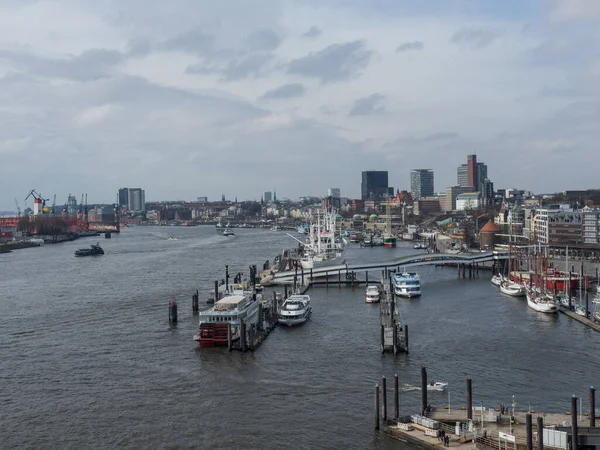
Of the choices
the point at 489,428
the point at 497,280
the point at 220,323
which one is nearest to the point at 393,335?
the point at 220,323

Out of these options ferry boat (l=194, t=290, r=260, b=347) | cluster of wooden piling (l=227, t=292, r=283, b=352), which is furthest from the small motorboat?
ferry boat (l=194, t=290, r=260, b=347)

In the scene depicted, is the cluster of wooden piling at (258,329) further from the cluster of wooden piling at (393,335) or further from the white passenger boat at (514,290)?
the white passenger boat at (514,290)

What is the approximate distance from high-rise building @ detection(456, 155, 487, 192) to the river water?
137695 mm

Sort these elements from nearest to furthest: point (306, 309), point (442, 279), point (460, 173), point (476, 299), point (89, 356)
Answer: point (89, 356)
point (306, 309)
point (476, 299)
point (442, 279)
point (460, 173)

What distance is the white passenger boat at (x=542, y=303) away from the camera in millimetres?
24875

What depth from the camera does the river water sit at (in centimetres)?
1385

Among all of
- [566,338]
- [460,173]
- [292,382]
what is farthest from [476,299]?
[460,173]

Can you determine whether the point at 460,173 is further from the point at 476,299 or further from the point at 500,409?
the point at 500,409

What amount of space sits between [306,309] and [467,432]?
42.7 ft

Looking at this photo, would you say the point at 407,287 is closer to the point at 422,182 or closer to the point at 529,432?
the point at 529,432

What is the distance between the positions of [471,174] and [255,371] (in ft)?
499

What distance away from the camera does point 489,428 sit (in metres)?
12.3

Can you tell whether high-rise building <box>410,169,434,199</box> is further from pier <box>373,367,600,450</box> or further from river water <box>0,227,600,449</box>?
pier <box>373,367,600,450</box>

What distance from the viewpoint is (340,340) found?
21.1 meters
